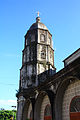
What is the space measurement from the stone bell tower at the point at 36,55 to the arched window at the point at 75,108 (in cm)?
1221

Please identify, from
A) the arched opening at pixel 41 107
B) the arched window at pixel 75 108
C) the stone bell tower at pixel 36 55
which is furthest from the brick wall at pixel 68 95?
the stone bell tower at pixel 36 55

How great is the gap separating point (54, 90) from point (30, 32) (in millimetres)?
17834

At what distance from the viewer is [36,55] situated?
2789cm

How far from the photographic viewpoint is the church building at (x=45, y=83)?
13.8 metres

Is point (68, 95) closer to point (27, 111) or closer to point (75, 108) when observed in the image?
point (75, 108)

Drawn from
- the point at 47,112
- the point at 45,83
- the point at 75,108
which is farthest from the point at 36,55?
the point at 75,108

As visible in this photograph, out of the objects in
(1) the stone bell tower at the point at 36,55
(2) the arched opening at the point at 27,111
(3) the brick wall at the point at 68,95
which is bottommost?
(2) the arched opening at the point at 27,111

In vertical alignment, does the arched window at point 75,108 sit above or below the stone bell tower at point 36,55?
below

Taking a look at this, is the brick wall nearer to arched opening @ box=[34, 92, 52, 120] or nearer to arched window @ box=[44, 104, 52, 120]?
arched window @ box=[44, 104, 52, 120]

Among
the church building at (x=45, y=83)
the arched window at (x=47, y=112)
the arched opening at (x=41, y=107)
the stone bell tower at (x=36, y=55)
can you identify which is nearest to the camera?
the church building at (x=45, y=83)

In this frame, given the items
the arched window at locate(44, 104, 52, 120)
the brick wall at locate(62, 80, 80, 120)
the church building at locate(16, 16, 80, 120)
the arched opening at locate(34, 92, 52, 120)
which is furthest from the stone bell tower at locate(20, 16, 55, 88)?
A: the brick wall at locate(62, 80, 80, 120)

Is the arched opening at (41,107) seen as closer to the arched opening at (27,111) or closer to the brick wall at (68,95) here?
the arched opening at (27,111)

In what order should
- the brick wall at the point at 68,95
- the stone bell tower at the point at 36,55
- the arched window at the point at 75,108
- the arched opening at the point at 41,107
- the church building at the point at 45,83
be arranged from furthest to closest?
the stone bell tower at the point at 36,55 → the arched opening at the point at 41,107 → the church building at the point at 45,83 → the brick wall at the point at 68,95 → the arched window at the point at 75,108

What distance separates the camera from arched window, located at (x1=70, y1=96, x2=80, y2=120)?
42.8 ft
